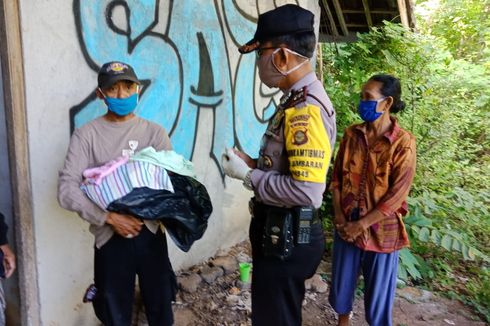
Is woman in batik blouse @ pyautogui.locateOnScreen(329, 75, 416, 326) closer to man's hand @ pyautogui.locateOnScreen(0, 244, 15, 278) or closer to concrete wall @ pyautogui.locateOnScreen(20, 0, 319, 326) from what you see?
concrete wall @ pyautogui.locateOnScreen(20, 0, 319, 326)

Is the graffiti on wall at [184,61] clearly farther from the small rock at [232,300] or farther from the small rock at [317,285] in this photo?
the small rock at [317,285]

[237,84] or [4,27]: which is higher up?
[4,27]

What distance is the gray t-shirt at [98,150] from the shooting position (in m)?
1.76

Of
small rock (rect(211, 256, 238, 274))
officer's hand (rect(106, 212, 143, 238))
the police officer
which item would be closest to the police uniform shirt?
the police officer

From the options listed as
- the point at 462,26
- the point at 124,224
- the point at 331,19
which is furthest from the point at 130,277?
the point at 462,26

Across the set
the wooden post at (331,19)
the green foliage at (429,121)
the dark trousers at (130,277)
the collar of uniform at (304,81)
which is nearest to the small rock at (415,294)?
the green foliage at (429,121)

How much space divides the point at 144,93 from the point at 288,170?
1.43 meters

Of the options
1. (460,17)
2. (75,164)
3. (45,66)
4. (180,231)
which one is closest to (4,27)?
(45,66)

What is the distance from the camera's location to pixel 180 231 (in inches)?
75.0

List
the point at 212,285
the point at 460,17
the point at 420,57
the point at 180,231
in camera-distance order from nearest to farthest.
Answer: the point at 180,231
the point at 212,285
the point at 420,57
the point at 460,17

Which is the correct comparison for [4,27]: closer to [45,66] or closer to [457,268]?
[45,66]

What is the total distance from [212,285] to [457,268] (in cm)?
269

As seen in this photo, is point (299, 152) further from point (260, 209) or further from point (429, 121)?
point (429, 121)

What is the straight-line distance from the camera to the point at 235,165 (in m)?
1.66
